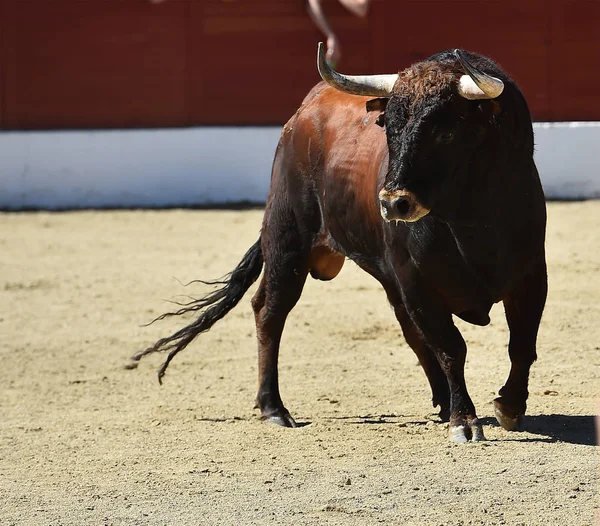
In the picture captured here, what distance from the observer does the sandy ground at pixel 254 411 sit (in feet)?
12.0

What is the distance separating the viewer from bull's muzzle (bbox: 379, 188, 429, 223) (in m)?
3.82

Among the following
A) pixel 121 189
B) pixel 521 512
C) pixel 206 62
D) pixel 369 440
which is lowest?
pixel 121 189

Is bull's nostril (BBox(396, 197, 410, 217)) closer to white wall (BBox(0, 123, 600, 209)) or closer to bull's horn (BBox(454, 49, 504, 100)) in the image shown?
bull's horn (BBox(454, 49, 504, 100))

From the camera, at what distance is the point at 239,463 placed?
13.9 feet

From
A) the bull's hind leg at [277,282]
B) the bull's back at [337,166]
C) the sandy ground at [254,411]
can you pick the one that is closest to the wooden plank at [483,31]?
the sandy ground at [254,411]

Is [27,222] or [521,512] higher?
[521,512]

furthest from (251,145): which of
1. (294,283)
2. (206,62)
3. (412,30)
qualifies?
(294,283)

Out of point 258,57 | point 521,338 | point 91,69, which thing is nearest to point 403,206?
point 521,338

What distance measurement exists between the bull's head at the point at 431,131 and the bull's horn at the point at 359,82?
0.13 meters

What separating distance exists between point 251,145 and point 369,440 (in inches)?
277

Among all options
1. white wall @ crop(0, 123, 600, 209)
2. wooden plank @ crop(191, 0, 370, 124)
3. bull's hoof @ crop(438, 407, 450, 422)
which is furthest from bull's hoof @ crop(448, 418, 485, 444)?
wooden plank @ crop(191, 0, 370, 124)

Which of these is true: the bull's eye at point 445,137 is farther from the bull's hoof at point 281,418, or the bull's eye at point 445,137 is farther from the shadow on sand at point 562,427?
the bull's hoof at point 281,418

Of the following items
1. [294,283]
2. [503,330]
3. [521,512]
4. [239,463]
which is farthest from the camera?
[503,330]

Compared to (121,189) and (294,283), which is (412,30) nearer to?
(121,189)
